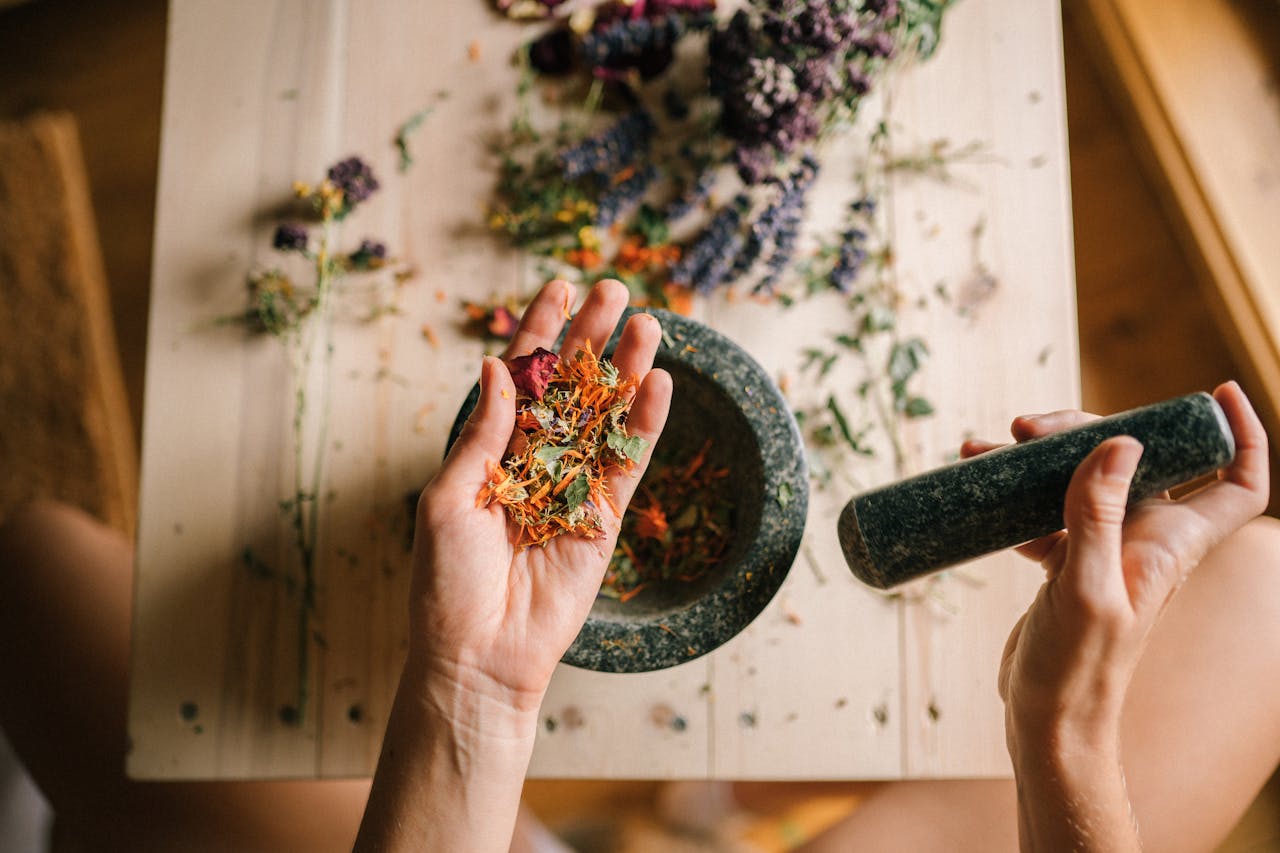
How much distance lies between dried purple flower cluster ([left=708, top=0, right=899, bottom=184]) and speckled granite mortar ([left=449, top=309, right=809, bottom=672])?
31 centimetres

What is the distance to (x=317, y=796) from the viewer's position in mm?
1323

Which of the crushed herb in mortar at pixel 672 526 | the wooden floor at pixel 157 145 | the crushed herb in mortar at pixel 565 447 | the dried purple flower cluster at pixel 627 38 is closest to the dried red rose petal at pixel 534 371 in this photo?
the crushed herb in mortar at pixel 565 447

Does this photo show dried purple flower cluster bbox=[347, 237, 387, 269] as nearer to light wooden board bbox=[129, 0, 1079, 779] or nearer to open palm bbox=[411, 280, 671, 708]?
light wooden board bbox=[129, 0, 1079, 779]

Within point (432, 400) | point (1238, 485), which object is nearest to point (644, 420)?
point (432, 400)

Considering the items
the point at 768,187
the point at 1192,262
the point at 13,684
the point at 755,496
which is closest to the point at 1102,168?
the point at 1192,262

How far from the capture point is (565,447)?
→ 919 millimetres

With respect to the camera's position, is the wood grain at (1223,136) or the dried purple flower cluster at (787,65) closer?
the dried purple flower cluster at (787,65)

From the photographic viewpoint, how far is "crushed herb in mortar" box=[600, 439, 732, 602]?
3.53ft

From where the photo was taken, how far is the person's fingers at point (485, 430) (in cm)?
85

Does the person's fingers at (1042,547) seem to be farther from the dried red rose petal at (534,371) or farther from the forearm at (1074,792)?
the dried red rose petal at (534,371)

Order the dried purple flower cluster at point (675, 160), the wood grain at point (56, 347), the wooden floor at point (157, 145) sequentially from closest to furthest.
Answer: the dried purple flower cluster at point (675, 160) → the wooden floor at point (157, 145) → the wood grain at point (56, 347)

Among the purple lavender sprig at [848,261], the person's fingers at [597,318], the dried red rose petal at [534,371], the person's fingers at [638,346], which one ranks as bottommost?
the dried red rose petal at [534,371]

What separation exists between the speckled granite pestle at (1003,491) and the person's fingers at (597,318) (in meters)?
0.36

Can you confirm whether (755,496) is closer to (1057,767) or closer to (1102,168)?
(1057,767)
